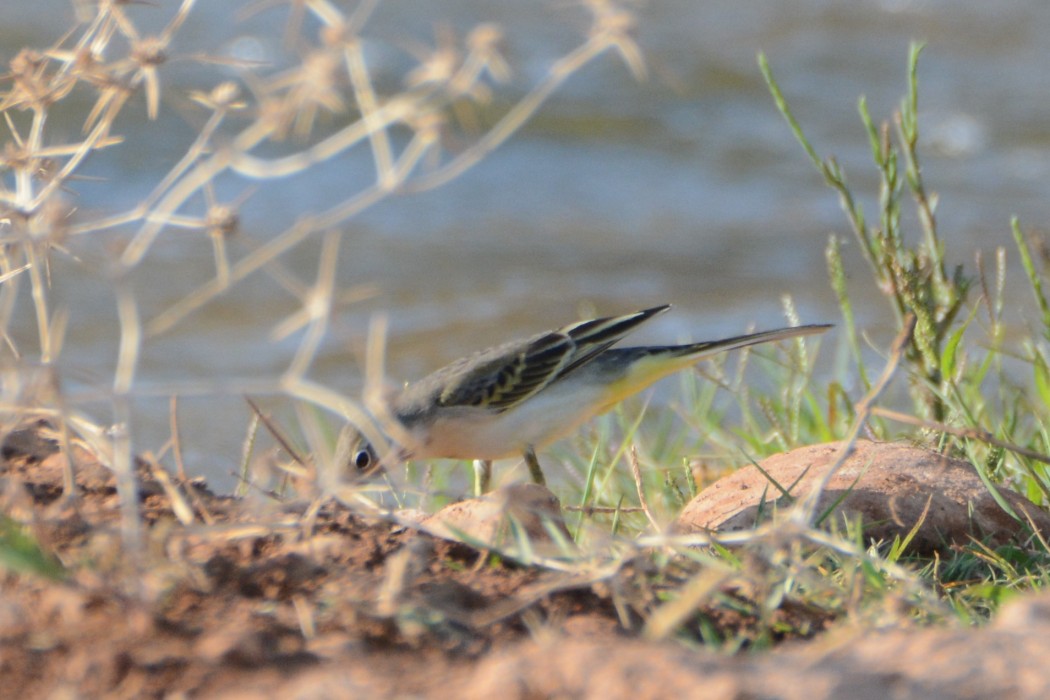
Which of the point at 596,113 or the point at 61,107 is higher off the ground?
the point at 61,107

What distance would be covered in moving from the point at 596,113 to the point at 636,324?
10.3 meters

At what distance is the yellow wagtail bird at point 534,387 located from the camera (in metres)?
5.94

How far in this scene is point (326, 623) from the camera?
8.95ft

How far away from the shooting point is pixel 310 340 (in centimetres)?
260

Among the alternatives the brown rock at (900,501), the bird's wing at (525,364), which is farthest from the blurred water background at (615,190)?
the brown rock at (900,501)

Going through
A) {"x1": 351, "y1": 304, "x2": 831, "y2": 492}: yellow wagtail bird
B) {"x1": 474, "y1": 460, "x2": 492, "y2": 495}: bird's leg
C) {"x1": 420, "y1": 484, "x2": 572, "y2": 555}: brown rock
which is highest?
{"x1": 420, "y1": 484, "x2": 572, "y2": 555}: brown rock

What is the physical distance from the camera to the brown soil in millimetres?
2299

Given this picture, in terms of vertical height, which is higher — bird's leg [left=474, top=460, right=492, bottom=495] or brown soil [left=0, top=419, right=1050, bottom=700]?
brown soil [left=0, top=419, right=1050, bottom=700]

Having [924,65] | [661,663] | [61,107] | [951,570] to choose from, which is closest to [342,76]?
[661,663]

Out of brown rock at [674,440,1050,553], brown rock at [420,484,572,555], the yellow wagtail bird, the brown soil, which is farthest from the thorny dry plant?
the yellow wagtail bird

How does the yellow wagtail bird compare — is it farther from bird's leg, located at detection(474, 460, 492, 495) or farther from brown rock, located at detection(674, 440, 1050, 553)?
brown rock, located at detection(674, 440, 1050, 553)

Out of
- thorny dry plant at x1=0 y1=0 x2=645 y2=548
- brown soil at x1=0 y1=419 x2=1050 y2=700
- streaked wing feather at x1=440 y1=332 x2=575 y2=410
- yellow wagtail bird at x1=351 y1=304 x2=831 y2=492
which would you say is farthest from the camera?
streaked wing feather at x1=440 y1=332 x2=575 y2=410

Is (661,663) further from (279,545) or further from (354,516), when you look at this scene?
(354,516)

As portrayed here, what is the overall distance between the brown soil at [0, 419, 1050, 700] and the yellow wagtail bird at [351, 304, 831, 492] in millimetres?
2591
